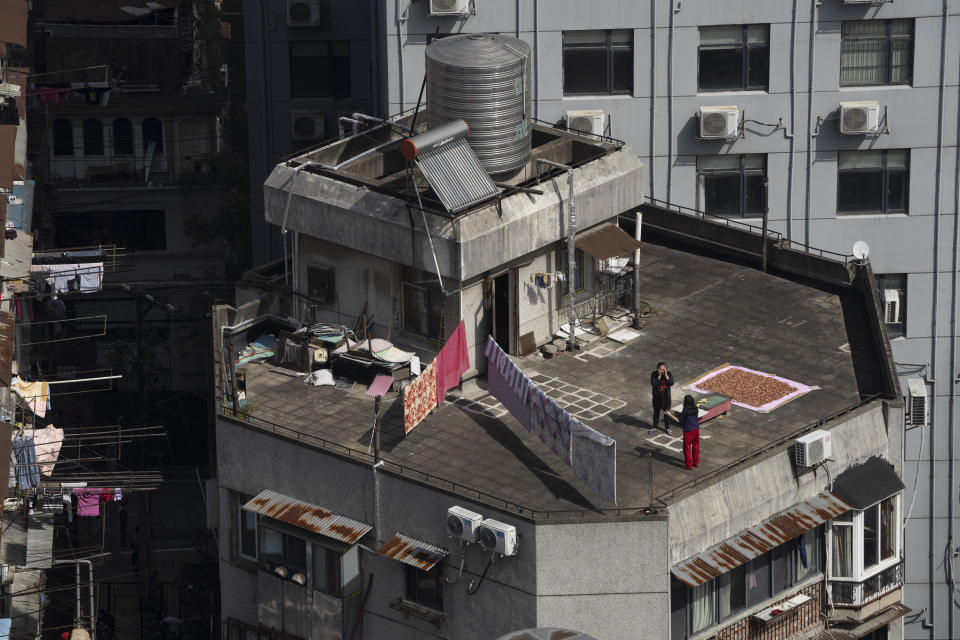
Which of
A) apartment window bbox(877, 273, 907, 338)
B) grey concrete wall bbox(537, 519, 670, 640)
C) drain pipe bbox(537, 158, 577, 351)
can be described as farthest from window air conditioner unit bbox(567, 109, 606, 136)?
grey concrete wall bbox(537, 519, 670, 640)

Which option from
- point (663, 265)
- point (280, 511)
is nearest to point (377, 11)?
point (663, 265)

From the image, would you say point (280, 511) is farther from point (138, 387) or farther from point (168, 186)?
point (168, 186)

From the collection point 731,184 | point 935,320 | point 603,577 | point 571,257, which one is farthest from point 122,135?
point 603,577

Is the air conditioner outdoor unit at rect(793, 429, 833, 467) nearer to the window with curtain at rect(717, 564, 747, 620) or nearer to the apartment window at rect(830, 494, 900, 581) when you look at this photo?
the apartment window at rect(830, 494, 900, 581)

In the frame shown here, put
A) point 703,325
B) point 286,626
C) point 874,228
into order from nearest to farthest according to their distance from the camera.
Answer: point 286,626 → point 703,325 → point 874,228

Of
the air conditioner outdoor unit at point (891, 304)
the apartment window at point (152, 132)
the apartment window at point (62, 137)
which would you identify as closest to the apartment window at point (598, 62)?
the air conditioner outdoor unit at point (891, 304)

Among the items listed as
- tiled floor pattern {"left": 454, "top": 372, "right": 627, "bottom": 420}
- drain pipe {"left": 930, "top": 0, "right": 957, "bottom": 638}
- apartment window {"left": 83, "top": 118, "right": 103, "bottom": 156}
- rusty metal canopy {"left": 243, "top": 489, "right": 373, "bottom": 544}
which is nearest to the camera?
rusty metal canopy {"left": 243, "top": 489, "right": 373, "bottom": 544}

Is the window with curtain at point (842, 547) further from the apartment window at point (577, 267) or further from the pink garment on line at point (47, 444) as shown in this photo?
the pink garment on line at point (47, 444)
